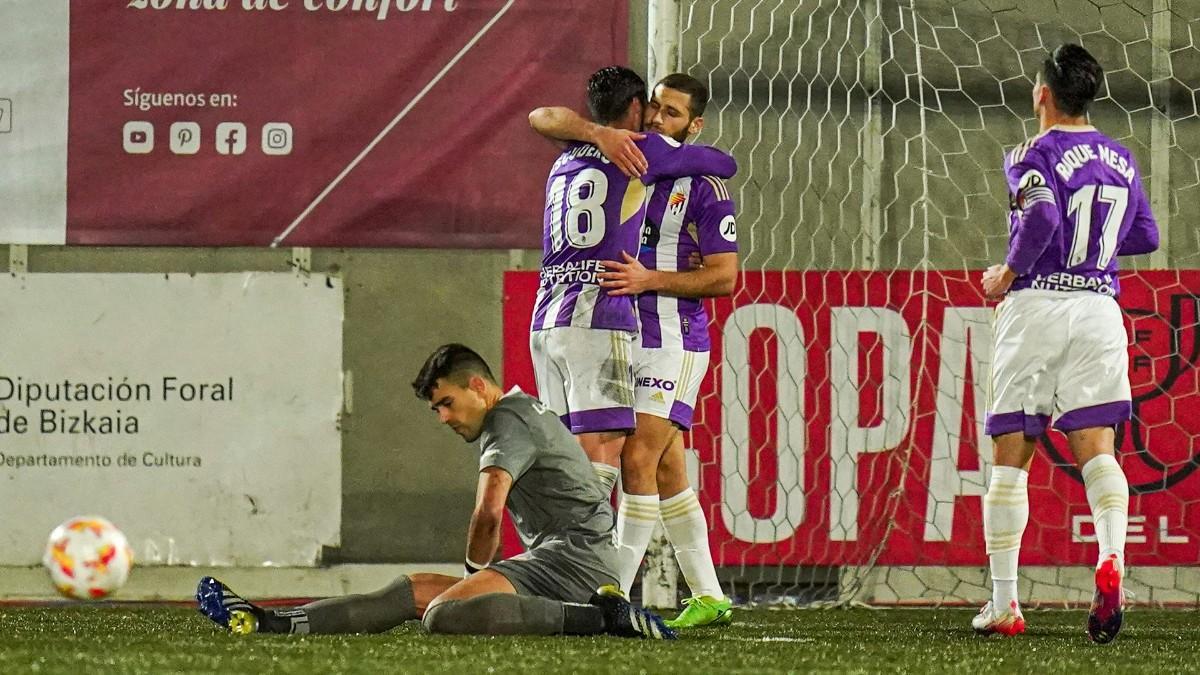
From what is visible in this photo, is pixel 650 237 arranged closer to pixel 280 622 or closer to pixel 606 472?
pixel 606 472

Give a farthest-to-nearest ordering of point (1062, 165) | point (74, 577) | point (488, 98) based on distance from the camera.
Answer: point (488, 98) < point (1062, 165) < point (74, 577)

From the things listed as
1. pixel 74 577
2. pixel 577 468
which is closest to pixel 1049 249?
pixel 577 468

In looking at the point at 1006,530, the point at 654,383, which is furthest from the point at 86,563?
the point at 1006,530

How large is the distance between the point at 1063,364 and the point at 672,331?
42.0 inches

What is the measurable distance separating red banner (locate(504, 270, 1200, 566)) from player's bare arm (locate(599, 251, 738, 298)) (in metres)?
1.28

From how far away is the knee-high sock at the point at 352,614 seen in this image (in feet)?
12.9

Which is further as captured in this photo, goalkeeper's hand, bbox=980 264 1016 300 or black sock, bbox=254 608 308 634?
goalkeeper's hand, bbox=980 264 1016 300

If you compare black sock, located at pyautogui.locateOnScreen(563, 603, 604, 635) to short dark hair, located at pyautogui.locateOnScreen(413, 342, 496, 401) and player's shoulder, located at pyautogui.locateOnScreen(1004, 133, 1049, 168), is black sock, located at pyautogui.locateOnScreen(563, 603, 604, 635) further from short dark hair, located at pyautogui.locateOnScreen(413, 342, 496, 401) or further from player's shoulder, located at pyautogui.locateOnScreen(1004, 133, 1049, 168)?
player's shoulder, located at pyautogui.locateOnScreen(1004, 133, 1049, 168)

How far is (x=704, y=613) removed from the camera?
186 inches

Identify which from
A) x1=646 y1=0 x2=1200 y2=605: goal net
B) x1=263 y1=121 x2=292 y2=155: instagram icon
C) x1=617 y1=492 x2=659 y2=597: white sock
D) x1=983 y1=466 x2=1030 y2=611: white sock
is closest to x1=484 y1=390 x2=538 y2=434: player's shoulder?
x1=617 y1=492 x2=659 y2=597: white sock

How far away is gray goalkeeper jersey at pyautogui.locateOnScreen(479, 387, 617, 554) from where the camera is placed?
394cm

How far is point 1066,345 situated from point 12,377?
146 inches

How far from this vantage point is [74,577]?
152 inches

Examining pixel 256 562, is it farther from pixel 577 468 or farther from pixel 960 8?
pixel 960 8
